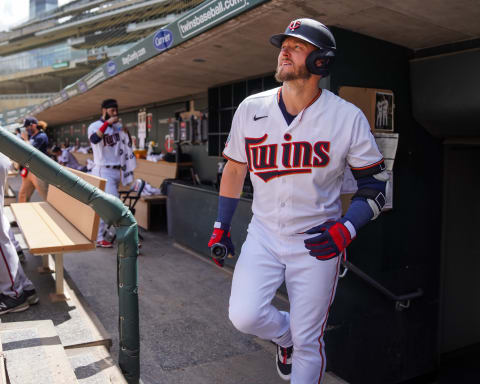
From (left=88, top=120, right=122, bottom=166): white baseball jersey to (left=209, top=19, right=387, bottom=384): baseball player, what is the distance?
3779mm

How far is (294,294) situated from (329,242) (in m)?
0.40

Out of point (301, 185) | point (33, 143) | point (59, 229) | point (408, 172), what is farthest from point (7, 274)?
point (33, 143)

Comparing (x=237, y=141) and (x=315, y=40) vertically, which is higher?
(x=315, y=40)

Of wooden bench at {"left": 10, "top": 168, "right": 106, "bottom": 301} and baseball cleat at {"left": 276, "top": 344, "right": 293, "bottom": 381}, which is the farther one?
wooden bench at {"left": 10, "top": 168, "right": 106, "bottom": 301}

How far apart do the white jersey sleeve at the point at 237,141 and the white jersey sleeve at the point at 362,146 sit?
566 millimetres

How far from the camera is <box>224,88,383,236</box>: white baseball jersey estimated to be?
2.14 m

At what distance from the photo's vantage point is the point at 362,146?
7.00 feet

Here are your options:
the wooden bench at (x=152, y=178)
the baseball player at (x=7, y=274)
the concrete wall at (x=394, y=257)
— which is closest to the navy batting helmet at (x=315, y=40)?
the concrete wall at (x=394, y=257)

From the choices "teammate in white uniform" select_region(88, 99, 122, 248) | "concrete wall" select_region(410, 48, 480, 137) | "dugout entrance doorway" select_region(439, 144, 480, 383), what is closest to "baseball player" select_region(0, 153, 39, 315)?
"teammate in white uniform" select_region(88, 99, 122, 248)

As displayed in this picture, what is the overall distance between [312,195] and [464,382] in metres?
3.66

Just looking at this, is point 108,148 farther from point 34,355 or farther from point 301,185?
point 301,185

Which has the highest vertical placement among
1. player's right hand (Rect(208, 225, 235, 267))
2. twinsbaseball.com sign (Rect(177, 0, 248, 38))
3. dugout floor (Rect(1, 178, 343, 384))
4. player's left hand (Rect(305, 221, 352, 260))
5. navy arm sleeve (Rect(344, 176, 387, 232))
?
twinsbaseball.com sign (Rect(177, 0, 248, 38))

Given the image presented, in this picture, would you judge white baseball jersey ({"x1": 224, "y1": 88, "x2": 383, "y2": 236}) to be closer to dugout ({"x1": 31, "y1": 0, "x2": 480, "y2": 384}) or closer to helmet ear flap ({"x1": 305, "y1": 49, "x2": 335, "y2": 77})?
helmet ear flap ({"x1": 305, "y1": 49, "x2": 335, "y2": 77})

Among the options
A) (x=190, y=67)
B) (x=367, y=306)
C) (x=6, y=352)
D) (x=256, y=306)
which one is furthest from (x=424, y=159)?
(x=6, y=352)
